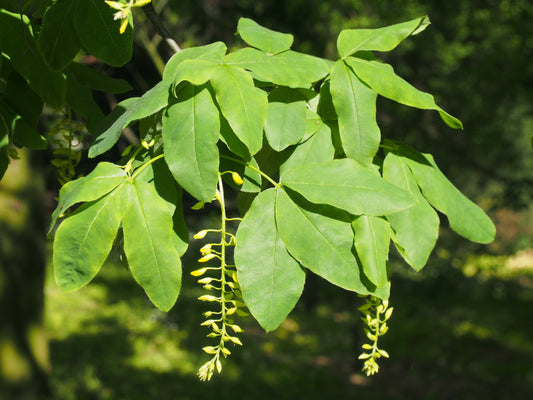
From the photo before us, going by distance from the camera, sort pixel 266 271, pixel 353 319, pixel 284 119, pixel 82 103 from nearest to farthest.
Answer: pixel 266 271 < pixel 284 119 < pixel 82 103 < pixel 353 319

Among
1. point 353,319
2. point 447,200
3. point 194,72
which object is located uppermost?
point 194,72

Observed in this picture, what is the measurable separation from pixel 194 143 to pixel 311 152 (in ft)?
0.73

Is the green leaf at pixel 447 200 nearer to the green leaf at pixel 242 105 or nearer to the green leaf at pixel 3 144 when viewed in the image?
the green leaf at pixel 242 105

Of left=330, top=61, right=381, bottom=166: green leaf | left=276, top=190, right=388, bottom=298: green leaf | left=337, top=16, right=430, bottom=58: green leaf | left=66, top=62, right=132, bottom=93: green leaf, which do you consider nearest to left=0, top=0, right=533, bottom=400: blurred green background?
left=66, top=62, right=132, bottom=93: green leaf

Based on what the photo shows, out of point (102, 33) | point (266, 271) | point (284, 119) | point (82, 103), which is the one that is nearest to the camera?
point (266, 271)

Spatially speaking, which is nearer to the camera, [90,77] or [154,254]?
[154,254]

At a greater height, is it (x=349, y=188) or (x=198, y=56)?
(x=198, y=56)

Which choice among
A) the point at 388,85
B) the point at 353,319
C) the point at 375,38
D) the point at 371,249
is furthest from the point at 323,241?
the point at 353,319

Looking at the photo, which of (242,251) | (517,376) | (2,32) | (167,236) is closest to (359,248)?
(242,251)

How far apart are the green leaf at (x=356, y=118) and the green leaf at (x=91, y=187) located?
0.39m

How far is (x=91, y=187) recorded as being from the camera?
890mm

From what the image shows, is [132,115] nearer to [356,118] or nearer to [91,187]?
[91,187]

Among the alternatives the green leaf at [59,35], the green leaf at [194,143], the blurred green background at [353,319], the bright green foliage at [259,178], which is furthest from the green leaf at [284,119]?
the blurred green background at [353,319]

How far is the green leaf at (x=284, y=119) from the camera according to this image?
0.97 m
